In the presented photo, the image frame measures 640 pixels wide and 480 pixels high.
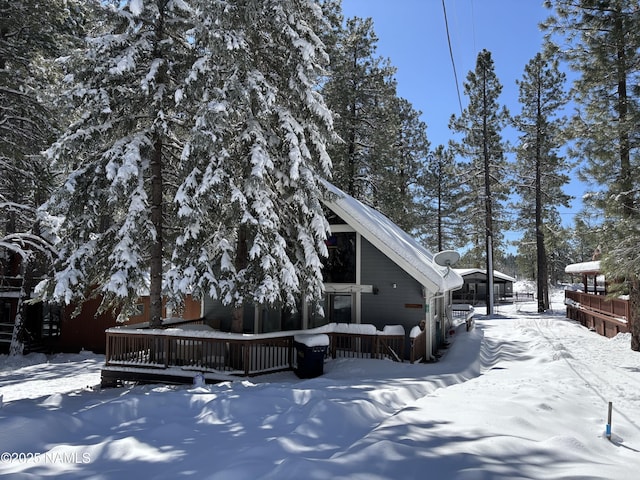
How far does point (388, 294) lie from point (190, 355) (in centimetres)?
572

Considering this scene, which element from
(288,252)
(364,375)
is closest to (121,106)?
(288,252)

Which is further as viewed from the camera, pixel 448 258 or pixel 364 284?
pixel 448 258

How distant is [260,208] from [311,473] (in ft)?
20.8

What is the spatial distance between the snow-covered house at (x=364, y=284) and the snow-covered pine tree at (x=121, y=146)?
387 centimetres

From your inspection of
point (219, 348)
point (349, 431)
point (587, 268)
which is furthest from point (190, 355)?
point (587, 268)

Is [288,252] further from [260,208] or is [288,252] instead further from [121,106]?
[121,106]

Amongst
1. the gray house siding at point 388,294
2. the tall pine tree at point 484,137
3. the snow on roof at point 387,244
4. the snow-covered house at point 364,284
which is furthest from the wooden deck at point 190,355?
the tall pine tree at point 484,137

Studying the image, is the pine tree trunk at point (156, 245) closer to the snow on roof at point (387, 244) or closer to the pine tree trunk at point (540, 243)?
the snow on roof at point (387, 244)

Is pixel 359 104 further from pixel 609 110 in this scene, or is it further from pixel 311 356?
pixel 311 356

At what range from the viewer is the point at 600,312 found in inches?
685

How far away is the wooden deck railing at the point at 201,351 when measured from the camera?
9.39 m

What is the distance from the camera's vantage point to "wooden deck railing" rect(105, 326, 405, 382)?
30.8 feet

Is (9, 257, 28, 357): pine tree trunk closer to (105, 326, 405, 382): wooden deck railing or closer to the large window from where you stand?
(105, 326, 405, 382): wooden deck railing

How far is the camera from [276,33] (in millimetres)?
9938
